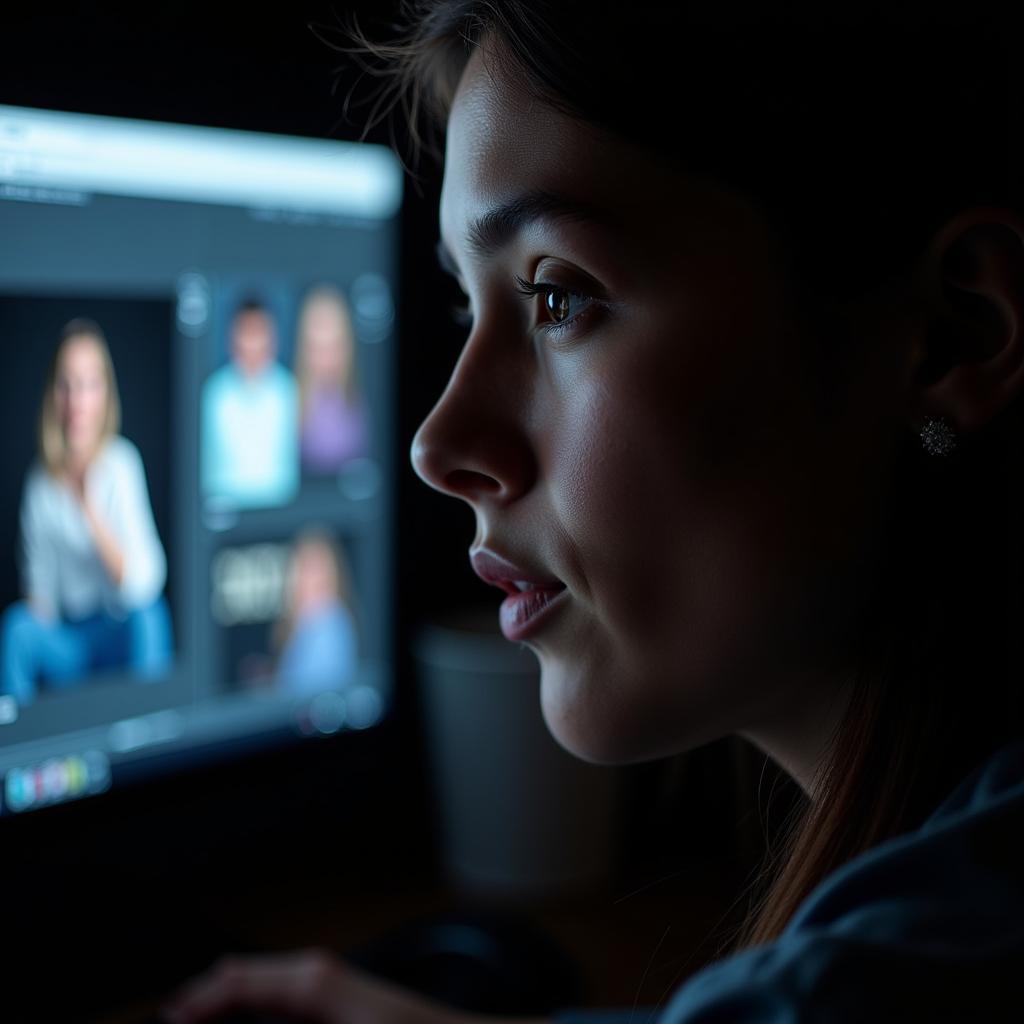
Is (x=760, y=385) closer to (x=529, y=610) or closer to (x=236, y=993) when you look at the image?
(x=529, y=610)

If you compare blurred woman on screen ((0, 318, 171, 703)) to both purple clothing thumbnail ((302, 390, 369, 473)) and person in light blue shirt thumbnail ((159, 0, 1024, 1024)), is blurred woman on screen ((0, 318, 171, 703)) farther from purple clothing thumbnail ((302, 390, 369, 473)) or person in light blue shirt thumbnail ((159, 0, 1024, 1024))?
person in light blue shirt thumbnail ((159, 0, 1024, 1024))

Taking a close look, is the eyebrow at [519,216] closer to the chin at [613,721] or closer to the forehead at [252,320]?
the chin at [613,721]

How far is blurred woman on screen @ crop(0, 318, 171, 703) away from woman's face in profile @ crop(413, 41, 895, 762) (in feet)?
0.96

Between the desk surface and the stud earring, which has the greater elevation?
the stud earring

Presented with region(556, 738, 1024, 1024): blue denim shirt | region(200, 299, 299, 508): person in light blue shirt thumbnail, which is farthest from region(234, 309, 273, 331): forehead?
region(556, 738, 1024, 1024): blue denim shirt

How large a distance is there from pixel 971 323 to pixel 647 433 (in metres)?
0.15

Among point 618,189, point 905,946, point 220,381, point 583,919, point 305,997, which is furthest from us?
point 583,919

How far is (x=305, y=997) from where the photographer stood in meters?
0.68

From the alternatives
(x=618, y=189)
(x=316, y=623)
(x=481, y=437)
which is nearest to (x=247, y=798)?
(x=316, y=623)

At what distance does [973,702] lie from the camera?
513 millimetres

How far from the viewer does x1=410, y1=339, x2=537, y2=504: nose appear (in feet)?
1.67

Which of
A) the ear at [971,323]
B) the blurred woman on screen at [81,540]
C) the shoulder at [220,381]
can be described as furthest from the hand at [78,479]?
the ear at [971,323]

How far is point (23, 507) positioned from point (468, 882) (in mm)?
472

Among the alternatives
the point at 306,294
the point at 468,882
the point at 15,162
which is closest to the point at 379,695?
the point at 468,882
